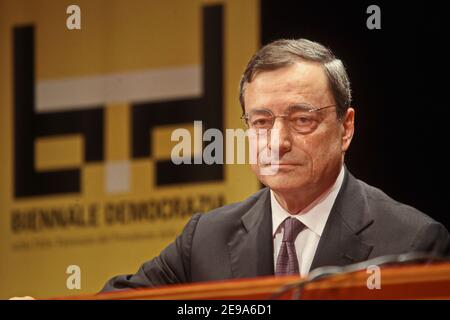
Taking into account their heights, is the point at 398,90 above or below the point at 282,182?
above

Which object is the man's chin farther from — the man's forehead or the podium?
the podium

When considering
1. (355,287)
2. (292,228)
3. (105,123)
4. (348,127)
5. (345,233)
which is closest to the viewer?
(355,287)

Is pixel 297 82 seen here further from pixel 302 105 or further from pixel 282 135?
pixel 282 135

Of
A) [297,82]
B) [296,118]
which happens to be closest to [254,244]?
[296,118]

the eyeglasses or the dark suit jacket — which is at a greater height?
the eyeglasses

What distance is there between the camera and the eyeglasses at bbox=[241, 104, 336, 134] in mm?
3038

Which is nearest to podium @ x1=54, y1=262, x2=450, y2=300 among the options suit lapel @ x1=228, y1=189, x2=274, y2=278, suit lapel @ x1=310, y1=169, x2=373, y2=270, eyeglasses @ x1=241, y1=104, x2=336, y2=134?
suit lapel @ x1=310, y1=169, x2=373, y2=270

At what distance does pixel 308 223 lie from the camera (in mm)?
3055

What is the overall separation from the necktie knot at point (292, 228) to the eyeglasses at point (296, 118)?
0.95 feet

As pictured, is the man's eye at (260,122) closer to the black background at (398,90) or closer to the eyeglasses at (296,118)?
the eyeglasses at (296,118)

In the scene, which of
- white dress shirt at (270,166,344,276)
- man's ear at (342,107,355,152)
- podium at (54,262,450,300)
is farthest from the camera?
man's ear at (342,107,355,152)

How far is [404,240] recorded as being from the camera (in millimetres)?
2877

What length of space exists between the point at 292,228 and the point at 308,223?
0.05 m
